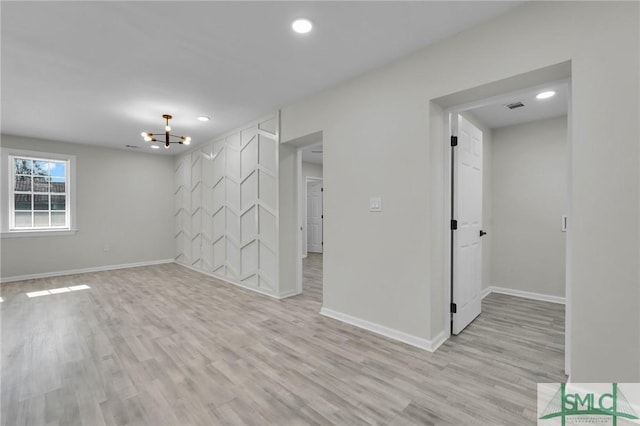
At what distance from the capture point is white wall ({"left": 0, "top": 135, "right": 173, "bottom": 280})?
5.34 metres

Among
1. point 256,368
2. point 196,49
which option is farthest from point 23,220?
point 256,368

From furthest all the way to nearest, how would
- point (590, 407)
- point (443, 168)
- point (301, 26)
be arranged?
point (443, 168) → point (301, 26) → point (590, 407)

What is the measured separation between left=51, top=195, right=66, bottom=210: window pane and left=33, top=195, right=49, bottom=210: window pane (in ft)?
0.29

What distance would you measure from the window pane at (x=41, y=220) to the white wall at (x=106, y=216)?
0.95ft

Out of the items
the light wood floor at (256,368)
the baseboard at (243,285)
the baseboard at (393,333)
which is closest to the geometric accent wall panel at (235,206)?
the baseboard at (243,285)

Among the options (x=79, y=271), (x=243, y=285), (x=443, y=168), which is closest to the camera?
(x=443, y=168)

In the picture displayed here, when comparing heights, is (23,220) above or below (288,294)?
above

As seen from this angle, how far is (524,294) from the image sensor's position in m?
4.07

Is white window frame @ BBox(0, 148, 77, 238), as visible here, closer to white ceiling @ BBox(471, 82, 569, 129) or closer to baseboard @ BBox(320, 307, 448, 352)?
baseboard @ BBox(320, 307, 448, 352)

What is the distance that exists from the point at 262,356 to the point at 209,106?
10.5 feet

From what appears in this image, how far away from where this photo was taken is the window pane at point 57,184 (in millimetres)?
5660

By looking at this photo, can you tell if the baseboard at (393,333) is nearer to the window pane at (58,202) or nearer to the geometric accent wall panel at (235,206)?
the geometric accent wall panel at (235,206)

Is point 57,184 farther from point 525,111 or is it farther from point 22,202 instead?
point 525,111

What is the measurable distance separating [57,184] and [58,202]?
1.18 feet
